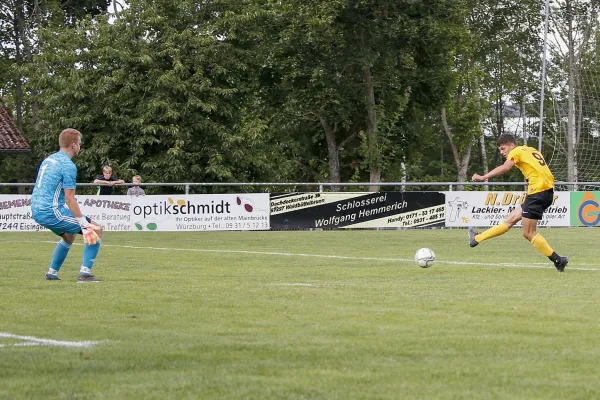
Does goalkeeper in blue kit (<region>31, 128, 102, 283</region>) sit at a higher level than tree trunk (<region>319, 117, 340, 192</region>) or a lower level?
lower

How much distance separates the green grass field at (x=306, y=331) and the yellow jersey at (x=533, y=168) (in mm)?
1093

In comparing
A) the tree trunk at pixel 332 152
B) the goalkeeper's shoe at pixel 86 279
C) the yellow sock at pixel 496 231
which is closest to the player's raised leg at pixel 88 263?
the goalkeeper's shoe at pixel 86 279

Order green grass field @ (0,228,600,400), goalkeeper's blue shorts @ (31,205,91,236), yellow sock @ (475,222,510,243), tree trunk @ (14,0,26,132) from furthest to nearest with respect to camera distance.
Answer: tree trunk @ (14,0,26,132), yellow sock @ (475,222,510,243), goalkeeper's blue shorts @ (31,205,91,236), green grass field @ (0,228,600,400)

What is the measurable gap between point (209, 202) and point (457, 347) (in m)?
23.6

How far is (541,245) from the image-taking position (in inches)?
557

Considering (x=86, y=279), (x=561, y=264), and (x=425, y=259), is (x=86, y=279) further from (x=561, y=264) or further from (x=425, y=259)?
(x=561, y=264)

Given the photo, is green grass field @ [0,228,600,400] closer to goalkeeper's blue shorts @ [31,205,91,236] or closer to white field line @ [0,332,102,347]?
white field line @ [0,332,102,347]

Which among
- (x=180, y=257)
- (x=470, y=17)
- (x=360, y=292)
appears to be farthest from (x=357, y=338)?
(x=470, y=17)

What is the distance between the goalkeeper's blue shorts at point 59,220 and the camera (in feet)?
40.3

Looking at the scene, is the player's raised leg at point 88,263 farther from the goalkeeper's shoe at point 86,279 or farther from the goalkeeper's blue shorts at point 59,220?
the goalkeeper's blue shorts at point 59,220

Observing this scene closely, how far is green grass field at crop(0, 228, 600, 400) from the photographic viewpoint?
19.1 ft

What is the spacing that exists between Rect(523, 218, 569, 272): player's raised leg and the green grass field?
0.57 ft

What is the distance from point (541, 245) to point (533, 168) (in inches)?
42.6

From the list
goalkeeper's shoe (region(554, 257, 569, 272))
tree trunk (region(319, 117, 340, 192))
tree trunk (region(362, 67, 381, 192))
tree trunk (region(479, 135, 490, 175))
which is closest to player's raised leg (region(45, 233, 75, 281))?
goalkeeper's shoe (region(554, 257, 569, 272))
